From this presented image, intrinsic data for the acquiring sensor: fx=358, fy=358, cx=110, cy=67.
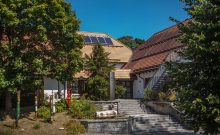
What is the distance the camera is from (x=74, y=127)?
72.6 feet

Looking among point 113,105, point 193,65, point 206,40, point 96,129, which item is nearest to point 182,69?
point 193,65

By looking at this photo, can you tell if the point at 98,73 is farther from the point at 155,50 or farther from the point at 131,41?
the point at 131,41

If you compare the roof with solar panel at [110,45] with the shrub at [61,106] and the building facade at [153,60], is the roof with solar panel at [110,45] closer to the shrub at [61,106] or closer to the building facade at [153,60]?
the building facade at [153,60]

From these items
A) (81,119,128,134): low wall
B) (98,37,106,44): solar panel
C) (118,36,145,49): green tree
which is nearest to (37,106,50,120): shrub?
(81,119,128,134): low wall

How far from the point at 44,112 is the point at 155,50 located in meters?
15.6

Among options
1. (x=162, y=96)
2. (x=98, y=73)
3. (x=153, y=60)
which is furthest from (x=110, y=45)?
(x=162, y=96)

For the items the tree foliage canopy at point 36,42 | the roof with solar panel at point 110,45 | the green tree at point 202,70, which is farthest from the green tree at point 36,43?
the roof with solar panel at point 110,45

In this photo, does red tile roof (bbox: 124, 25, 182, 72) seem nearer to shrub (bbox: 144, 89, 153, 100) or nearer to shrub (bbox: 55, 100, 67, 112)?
shrub (bbox: 144, 89, 153, 100)

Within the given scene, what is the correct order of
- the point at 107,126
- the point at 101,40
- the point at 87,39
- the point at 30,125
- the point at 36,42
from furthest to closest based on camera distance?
the point at 101,40 < the point at 87,39 < the point at 36,42 < the point at 107,126 < the point at 30,125

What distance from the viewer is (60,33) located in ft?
80.2

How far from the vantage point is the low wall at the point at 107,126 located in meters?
22.4

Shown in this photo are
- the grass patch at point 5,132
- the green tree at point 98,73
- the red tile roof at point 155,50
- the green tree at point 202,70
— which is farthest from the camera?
the red tile roof at point 155,50

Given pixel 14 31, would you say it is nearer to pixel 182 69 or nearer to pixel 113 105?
pixel 113 105

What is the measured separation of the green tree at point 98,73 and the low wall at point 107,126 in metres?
6.80
